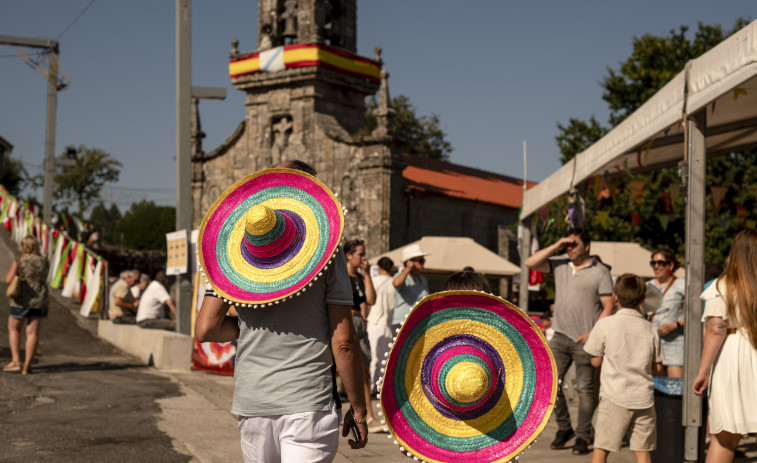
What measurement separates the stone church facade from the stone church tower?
0.14ft

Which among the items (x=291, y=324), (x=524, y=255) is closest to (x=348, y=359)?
(x=291, y=324)

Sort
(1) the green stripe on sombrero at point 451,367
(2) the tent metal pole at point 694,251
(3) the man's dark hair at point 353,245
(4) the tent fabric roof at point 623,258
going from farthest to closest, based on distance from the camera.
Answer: (4) the tent fabric roof at point 623,258
(3) the man's dark hair at point 353,245
(2) the tent metal pole at point 694,251
(1) the green stripe on sombrero at point 451,367

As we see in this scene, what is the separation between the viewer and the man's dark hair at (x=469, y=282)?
424cm

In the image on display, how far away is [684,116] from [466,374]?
12.4 feet

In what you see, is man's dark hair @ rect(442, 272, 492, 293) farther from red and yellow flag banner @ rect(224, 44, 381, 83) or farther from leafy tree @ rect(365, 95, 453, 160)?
leafy tree @ rect(365, 95, 453, 160)

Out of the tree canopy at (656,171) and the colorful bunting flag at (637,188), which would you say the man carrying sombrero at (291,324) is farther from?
the tree canopy at (656,171)

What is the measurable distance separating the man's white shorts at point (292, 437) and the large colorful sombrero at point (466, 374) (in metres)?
0.29

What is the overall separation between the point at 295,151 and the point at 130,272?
2094cm

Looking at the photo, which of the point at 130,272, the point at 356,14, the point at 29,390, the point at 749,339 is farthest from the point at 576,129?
the point at 749,339

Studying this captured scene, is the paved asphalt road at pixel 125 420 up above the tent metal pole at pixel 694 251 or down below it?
below

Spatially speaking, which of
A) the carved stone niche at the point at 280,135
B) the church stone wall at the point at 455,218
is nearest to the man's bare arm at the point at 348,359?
the church stone wall at the point at 455,218

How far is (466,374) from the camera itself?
376 cm

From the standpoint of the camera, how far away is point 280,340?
370 centimetres

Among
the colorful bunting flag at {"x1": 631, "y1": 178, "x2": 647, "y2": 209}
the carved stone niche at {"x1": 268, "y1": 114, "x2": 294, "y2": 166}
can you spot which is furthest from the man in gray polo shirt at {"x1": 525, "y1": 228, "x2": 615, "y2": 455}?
the carved stone niche at {"x1": 268, "y1": 114, "x2": 294, "y2": 166}
